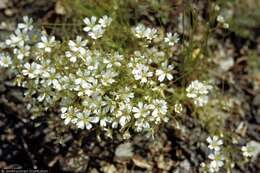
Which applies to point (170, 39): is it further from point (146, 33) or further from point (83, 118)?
point (83, 118)

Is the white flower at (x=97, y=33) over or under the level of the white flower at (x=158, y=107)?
over

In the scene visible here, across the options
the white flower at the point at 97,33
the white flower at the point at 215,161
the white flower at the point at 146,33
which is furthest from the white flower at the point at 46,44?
the white flower at the point at 215,161

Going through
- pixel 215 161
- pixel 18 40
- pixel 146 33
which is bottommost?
pixel 215 161

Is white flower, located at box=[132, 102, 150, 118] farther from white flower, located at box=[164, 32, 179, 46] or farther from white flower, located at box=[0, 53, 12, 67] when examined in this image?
white flower, located at box=[0, 53, 12, 67]

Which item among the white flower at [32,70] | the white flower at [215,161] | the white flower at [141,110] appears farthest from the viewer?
the white flower at [215,161]

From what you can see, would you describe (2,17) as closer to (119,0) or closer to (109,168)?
(119,0)

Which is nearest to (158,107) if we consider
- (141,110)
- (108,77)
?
(141,110)

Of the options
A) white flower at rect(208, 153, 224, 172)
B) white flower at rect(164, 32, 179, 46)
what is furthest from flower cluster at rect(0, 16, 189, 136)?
white flower at rect(208, 153, 224, 172)

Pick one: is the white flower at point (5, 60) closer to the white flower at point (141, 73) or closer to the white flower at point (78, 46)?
the white flower at point (78, 46)
